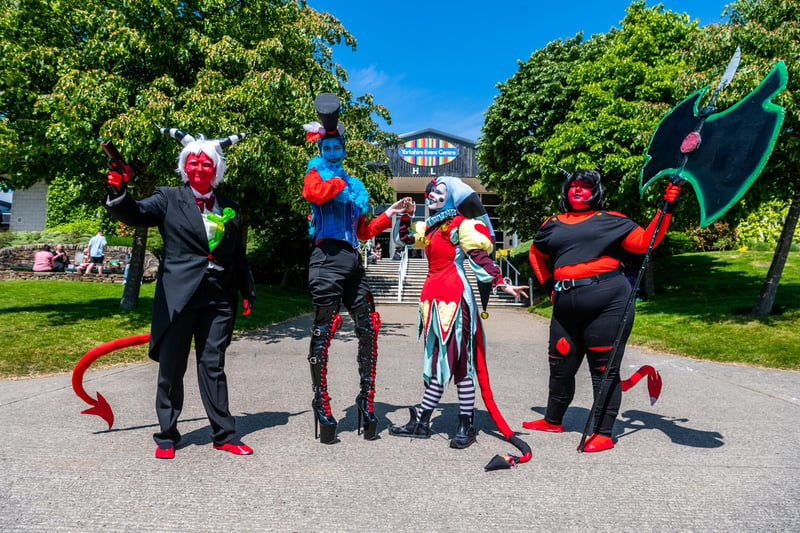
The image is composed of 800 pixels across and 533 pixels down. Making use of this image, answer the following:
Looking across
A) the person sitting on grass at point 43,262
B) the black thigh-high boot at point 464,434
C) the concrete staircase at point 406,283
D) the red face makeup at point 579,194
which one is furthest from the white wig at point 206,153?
the person sitting on grass at point 43,262

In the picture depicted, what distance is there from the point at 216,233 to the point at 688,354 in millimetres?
7628

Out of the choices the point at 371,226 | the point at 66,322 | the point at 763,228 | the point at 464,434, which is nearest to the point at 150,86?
the point at 66,322

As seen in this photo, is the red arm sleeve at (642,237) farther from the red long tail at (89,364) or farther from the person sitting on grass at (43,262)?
the person sitting on grass at (43,262)

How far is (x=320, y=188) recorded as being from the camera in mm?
3707

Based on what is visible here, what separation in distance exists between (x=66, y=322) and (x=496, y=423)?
813cm

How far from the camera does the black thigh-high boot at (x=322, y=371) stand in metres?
3.69

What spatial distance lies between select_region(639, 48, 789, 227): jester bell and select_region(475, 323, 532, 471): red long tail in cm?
175

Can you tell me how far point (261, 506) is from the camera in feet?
8.77

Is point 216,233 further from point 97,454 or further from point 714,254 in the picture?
point 714,254

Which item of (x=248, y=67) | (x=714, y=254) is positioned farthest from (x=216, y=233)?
(x=714, y=254)

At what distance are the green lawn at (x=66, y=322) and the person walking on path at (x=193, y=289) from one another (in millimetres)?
3549

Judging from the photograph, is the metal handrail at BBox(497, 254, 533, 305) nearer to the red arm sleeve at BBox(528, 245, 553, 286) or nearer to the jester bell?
the red arm sleeve at BBox(528, 245, 553, 286)

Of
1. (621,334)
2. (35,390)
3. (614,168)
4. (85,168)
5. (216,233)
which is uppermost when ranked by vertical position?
(614,168)

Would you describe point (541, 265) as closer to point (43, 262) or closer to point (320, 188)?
point (320, 188)
